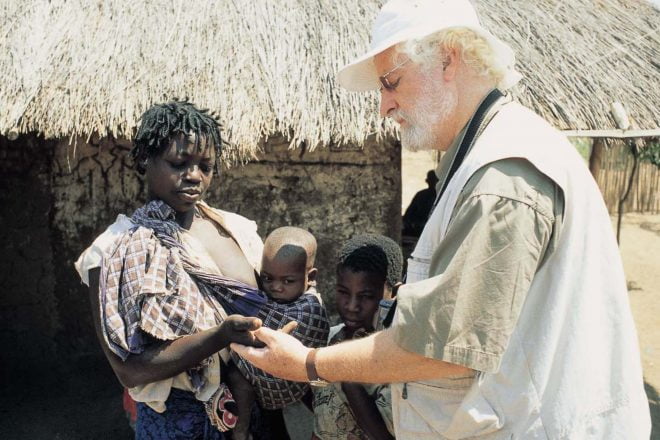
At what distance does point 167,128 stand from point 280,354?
839 mm

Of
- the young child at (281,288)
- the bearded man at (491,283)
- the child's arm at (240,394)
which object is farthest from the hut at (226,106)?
the bearded man at (491,283)

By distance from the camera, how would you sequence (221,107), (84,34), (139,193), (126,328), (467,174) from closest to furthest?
(467,174) → (126,328) → (221,107) → (84,34) → (139,193)

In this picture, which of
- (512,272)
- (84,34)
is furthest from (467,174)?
(84,34)

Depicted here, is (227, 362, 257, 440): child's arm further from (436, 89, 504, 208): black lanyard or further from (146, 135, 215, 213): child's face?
(436, 89, 504, 208): black lanyard

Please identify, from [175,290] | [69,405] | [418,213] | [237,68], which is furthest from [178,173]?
[418,213]

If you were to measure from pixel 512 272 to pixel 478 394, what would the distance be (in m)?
0.32

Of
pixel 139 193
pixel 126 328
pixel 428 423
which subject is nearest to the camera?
pixel 428 423

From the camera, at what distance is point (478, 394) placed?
147 centimetres

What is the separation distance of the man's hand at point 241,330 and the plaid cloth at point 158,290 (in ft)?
0.45

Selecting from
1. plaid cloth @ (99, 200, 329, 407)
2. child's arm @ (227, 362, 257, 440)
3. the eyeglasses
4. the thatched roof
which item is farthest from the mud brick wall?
the eyeglasses

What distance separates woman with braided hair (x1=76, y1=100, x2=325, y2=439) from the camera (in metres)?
1.87

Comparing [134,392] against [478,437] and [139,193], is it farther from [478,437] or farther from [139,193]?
[139,193]

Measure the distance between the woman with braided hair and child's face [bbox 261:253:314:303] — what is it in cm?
6

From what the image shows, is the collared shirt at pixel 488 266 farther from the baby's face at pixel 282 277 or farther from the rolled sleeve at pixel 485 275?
the baby's face at pixel 282 277
